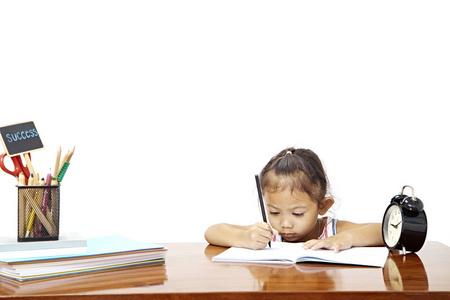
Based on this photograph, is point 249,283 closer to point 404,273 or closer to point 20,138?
point 404,273

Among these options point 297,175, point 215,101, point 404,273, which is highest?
point 215,101

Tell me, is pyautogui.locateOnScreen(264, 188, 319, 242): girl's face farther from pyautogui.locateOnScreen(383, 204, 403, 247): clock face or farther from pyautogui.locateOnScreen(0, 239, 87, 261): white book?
pyautogui.locateOnScreen(0, 239, 87, 261): white book

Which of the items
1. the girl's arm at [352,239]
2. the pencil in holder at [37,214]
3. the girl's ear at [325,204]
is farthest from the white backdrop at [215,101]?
the pencil in holder at [37,214]

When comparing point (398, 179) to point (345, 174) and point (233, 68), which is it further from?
point (233, 68)

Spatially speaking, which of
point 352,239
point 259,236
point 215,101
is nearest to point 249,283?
point 259,236

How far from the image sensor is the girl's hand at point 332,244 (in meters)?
1.25

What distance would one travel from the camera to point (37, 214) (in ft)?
3.92

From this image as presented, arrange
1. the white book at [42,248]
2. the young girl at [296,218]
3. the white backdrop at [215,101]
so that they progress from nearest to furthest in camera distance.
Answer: the white book at [42,248] < the young girl at [296,218] < the white backdrop at [215,101]

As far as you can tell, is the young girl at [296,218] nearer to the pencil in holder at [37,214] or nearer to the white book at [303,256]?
the white book at [303,256]

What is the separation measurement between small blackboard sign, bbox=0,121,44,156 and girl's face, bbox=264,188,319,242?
0.62 meters

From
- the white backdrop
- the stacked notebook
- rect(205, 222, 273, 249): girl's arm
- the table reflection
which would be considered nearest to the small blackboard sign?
the stacked notebook

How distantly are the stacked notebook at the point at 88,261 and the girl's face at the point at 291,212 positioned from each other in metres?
0.47

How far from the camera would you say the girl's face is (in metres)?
1.51

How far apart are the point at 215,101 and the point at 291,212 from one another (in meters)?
0.99
